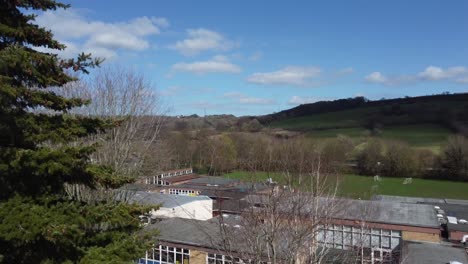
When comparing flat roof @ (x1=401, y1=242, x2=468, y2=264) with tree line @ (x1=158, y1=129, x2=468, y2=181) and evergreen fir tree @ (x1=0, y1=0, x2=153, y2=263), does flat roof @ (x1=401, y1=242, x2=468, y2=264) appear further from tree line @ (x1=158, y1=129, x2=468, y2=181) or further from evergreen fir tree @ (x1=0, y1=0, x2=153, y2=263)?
tree line @ (x1=158, y1=129, x2=468, y2=181)

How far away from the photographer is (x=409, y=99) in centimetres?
9306

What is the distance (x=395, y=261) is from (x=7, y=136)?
1805cm

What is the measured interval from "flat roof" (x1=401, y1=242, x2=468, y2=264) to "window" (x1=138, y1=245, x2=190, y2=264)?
31.5 ft

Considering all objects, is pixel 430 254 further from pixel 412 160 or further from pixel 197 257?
pixel 412 160

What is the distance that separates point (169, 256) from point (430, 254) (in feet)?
39.1

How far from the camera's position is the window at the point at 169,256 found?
60.4ft

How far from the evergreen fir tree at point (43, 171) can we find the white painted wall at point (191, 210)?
2039 centimetres

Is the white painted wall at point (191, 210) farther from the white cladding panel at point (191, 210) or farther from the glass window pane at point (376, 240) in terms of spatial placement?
the glass window pane at point (376, 240)

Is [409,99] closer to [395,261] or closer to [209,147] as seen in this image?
[209,147]

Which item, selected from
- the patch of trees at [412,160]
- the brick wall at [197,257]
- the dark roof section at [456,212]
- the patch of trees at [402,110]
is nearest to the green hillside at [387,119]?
the patch of trees at [402,110]

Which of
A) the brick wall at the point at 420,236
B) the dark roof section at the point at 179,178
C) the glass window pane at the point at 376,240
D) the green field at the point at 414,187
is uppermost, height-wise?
the dark roof section at the point at 179,178

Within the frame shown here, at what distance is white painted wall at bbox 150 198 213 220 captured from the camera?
86.2 ft

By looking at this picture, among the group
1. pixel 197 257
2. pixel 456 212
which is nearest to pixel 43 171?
pixel 197 257

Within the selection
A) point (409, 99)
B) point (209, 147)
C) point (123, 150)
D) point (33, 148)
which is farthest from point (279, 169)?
point (409, 99)
